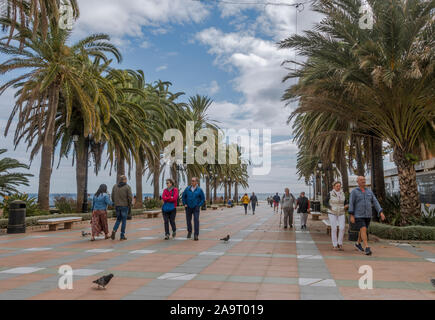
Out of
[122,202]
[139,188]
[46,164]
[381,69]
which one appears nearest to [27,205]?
[46,164]

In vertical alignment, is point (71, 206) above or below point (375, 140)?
below

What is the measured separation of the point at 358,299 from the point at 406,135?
9106 mm

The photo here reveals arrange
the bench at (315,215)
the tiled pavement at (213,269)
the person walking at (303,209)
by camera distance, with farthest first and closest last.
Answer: the bench at (315,215) < the person walking at (303,209) < the tiled pavement at (213,269)

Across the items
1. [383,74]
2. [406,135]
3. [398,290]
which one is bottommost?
[398,290]

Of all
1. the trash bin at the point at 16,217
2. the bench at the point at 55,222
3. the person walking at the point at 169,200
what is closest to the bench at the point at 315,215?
the person walking at the point at 169,200

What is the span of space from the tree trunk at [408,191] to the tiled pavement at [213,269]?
214cm

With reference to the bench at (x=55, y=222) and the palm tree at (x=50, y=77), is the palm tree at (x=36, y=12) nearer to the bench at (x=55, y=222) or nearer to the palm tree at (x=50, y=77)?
the palm tree at (x=50, y=77)

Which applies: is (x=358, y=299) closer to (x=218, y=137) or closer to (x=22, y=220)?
(x=22, y=220)

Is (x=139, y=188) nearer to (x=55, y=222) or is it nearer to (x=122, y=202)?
(x=55, y=222)

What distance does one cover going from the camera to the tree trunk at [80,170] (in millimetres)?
20375

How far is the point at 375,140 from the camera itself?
15586mm

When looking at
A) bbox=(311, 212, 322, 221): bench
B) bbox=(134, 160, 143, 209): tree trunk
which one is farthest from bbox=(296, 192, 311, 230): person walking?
bbox=(134, 160, 143, 209): tree trunk
